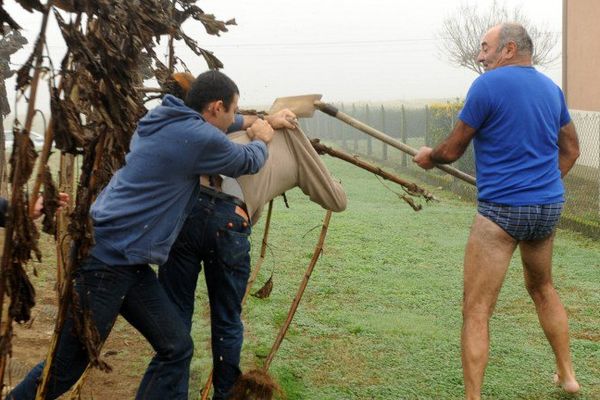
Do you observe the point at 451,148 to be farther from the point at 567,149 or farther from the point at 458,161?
the point at 458,161

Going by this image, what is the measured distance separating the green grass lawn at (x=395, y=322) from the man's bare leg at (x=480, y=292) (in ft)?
1.90

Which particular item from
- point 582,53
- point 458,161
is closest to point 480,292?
point 458,161

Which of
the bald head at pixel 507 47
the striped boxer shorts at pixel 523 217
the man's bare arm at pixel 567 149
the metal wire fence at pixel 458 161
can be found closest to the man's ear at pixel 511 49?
the bald head at pixel 507 47

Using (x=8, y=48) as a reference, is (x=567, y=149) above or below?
below

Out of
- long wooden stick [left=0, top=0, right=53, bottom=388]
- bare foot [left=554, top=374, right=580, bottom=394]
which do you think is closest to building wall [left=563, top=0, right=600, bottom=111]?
bare foot [left=554, top=374, right=580, bottom=394]

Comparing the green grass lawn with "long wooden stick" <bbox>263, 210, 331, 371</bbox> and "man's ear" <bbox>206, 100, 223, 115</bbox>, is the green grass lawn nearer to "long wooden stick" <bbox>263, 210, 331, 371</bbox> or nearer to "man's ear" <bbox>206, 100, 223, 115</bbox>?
"long wooden stick" <bbox>263, 210, 331, 371</bbox>

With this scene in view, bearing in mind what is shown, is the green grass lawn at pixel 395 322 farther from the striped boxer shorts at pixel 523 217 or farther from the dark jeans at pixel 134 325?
the striped boxer shorts at pixel 523 217

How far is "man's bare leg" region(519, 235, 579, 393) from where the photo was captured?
4762mm

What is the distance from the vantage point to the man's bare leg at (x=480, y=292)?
14.7 feet

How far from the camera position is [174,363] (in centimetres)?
393

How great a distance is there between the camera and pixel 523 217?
449 centimetres

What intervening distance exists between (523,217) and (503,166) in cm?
29

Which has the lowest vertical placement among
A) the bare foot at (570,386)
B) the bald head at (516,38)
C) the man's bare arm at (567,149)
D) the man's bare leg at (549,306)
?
the bare foot at (570,386)

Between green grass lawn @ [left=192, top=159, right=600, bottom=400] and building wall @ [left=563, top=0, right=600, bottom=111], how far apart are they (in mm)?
9596
